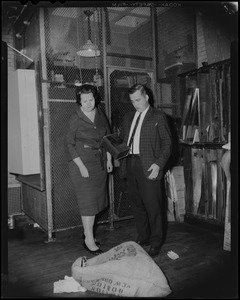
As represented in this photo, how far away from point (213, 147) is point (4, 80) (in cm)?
304

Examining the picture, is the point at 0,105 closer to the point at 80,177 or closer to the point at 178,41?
the point at 80,177

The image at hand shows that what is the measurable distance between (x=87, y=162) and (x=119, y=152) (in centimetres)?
42

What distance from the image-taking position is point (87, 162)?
134 inches

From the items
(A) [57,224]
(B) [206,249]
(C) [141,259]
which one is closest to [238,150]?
(C) [141,259]

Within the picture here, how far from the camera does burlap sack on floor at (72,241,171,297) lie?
2.38 meters

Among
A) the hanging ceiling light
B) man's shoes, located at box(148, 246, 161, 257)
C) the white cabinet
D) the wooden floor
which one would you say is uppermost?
the hanging ceiling light

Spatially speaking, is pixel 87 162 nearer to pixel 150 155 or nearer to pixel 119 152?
pixel 119 152

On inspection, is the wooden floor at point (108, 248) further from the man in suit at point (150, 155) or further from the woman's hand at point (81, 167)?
the woman's hand at point (81, 167)

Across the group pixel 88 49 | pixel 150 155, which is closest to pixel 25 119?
pixel 88 49

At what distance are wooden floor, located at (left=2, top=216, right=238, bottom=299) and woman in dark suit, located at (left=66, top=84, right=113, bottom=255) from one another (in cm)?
49

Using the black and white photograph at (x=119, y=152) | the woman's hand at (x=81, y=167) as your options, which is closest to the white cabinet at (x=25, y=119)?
the black and white photograph at (x=119, y=152)

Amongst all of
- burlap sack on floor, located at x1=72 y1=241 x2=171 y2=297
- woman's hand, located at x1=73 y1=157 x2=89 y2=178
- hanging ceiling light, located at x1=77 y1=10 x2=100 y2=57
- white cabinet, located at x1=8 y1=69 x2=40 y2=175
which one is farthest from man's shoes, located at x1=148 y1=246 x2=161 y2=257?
hanging ceiling light, located at x1=77 y1=10 x2=100 y2=57

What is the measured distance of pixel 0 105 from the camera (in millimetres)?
2289

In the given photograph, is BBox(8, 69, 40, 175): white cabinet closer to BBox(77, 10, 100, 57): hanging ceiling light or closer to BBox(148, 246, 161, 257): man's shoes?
BBox(77, 10, 100, 57): hanging ceiling light
